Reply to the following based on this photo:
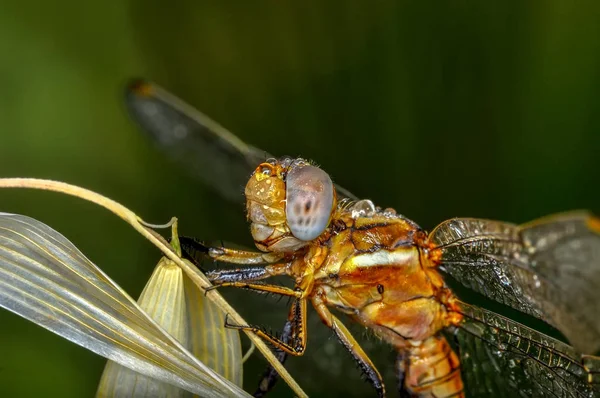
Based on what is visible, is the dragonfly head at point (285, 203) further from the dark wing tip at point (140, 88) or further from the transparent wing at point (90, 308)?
the dark wing tip at point (140, 88)

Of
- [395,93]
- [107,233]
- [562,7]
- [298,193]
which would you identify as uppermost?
[562,7]

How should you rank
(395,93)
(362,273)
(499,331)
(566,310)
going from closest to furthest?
(566,310), (362,273), (499,331), (395,93)

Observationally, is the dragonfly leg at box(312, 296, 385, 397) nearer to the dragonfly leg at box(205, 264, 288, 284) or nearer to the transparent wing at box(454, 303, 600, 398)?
the dragonfly leg at box(205, 264, 288, 284)

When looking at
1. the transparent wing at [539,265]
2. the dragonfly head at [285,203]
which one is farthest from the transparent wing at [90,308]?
the transparent wing at [539,265]

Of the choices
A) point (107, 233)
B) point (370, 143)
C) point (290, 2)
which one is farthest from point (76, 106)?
point (370, 143)

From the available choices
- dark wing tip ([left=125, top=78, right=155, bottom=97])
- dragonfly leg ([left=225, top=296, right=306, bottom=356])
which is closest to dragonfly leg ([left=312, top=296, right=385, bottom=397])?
dragonfly leg ([left=225, top=296, right=306, bottom=356])

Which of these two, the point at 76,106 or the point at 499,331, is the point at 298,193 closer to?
the point at 499,331

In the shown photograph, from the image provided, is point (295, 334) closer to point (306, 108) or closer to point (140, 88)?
point (140, 88)
